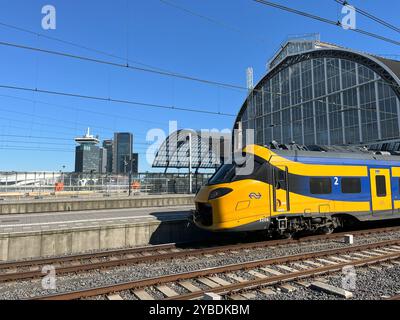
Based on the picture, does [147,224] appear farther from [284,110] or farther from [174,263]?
[284,110]

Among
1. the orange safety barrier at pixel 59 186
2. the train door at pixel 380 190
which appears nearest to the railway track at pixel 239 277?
the train door at pixel 380 190

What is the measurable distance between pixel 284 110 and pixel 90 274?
53.2m

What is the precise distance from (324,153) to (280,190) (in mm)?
2916

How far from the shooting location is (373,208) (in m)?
14.5

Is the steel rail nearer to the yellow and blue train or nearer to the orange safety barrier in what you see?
the yellow and blue train

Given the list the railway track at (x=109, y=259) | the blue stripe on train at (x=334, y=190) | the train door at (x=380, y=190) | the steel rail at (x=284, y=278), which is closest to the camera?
the steel rail at (x=284, y=278)

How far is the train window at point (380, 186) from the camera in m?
14.7

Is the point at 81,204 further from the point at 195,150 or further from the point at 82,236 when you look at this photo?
the point at 195,150

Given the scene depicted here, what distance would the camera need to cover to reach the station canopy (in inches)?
2037

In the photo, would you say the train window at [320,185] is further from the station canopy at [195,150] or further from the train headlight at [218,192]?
the station canopy at [195,150]

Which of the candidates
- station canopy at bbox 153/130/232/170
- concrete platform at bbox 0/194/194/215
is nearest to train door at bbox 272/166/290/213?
concrete platform at bbox 0/194/194/215

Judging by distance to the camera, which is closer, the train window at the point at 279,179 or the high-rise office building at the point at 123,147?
the train window at the point at 279,179

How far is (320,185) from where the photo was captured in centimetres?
1303
